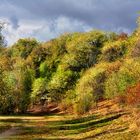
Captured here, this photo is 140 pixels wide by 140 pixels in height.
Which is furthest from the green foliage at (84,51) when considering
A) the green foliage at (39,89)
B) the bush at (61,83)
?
the green foliage at (39,89)

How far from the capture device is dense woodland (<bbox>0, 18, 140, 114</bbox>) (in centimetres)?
9709

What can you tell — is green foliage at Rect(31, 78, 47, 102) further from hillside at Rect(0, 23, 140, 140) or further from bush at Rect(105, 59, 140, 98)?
bush at Rect(105, 59, 140, 98)

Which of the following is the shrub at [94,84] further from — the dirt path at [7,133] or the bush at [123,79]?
the dirt path at [7,133]

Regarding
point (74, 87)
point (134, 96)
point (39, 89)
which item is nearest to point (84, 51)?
point (74, 87)

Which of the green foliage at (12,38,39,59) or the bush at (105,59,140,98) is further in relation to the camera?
the green foliage at (12,38,39,59)

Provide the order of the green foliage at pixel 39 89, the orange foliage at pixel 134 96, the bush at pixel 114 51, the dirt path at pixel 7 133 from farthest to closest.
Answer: the green foliage at pixel 39 89, the bush at pixel 114 51, the orange foliage at pixel 134 96, the dirt path at pixel 7 133

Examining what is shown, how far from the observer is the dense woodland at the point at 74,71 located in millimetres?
97088

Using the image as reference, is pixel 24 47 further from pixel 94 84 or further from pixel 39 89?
pixel 94 84

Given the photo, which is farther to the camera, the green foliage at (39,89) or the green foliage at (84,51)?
the green foliage at (84,51)

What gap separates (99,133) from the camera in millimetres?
58312

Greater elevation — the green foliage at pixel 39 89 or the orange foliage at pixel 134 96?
the green foliage at pixel 39 89

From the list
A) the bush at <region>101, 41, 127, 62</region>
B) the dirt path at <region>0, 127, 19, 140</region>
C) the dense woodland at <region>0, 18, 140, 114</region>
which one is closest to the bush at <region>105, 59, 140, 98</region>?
the dense woodland at <region>0, 18, 140, 114</region>

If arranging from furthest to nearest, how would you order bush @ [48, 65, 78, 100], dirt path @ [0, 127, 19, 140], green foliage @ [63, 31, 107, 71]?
green foliage @ [63, 31, 107, 71] < bush @ [48, 65, 78, 100] < dirt path @ [0, 127, 19, 140]

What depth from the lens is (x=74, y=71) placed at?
152 meters
